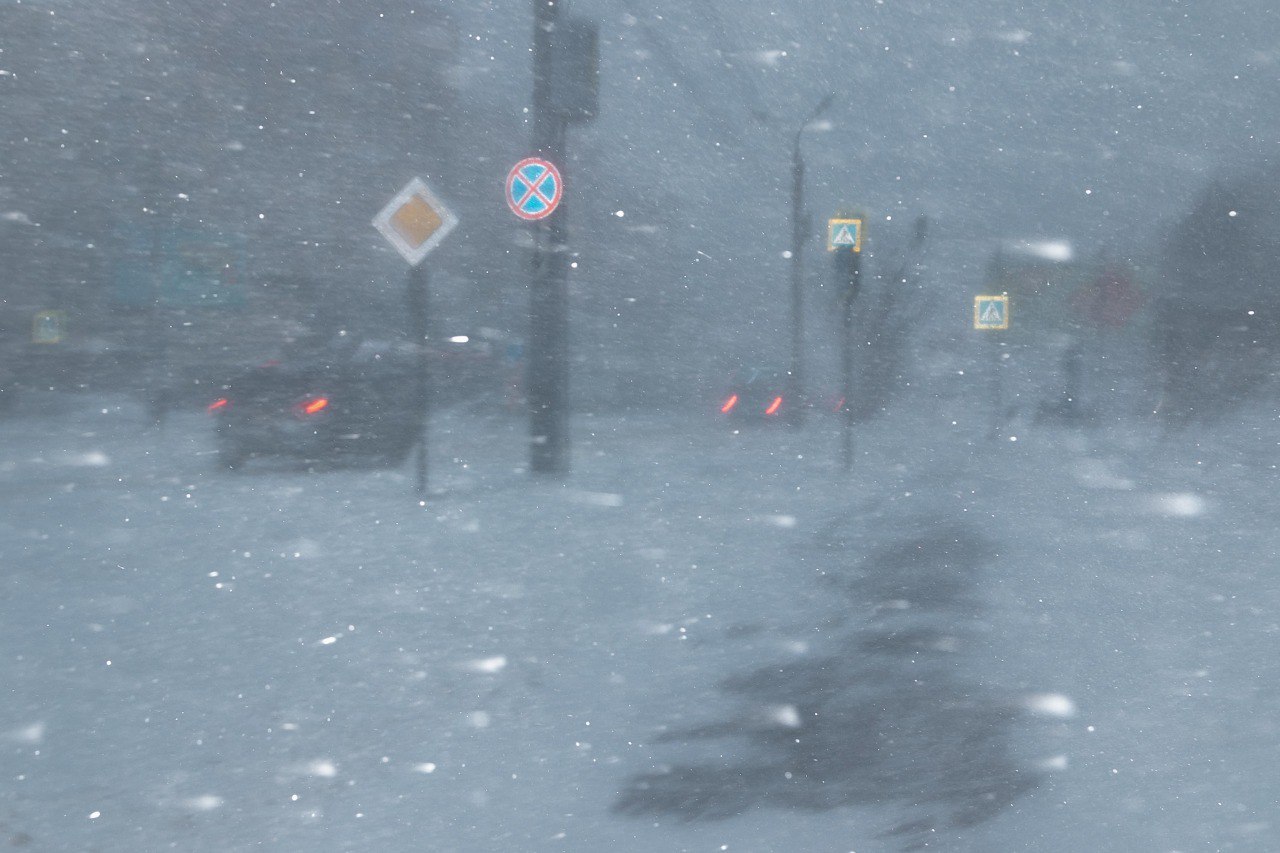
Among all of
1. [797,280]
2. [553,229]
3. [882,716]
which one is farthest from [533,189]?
[882,716]

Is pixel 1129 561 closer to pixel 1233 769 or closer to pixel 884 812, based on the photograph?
pixel 1233 769

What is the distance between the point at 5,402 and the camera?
2344 millimetres

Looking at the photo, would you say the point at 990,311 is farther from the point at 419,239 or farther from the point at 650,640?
the point at 419,239

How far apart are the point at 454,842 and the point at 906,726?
1.33m

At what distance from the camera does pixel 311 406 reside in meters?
2.42

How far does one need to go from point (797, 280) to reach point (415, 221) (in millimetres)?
1095

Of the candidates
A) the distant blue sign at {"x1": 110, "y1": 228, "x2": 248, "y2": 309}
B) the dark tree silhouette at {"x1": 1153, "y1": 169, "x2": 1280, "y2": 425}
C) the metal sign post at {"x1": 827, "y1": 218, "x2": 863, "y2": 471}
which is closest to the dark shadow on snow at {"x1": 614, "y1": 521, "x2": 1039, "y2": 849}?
the metal sign post at {"x1": 827, "y1": 218, "x2": 863, "y2": 471}

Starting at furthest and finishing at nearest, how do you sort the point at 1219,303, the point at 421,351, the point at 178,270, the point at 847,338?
the point at 1219,303, the point at 847,338, the point at 421,351, the point at 178,270

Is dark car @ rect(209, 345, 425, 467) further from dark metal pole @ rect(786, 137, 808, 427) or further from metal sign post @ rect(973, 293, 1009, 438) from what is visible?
metal sign post @ rect(973, 293, 1009, 438)

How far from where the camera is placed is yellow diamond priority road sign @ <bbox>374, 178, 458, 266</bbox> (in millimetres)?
2465

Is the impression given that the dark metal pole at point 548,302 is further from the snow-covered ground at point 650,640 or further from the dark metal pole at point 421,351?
the dark metal pole at point 421,351

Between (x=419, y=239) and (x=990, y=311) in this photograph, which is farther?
(x=990, y=311)

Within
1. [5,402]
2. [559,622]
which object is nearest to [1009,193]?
[559,622]

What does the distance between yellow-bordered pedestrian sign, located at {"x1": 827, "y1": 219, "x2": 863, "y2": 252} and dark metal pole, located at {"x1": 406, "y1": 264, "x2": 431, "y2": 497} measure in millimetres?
1156
